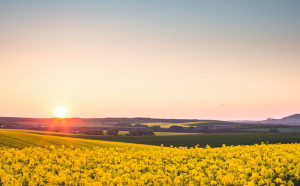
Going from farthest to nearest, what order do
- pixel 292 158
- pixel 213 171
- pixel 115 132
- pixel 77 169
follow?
pixel 115 132
pixel 292 158
pixel 77 169
pixel 213 171

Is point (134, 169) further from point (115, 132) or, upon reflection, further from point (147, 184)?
point (115, 132)

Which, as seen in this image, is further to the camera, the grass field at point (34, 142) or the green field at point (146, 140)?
the green field at point (146, 140)

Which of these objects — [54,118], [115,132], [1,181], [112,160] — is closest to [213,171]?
[112,160]

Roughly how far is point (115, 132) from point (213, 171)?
8726 centimetres

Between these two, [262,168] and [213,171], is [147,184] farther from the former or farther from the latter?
[262,168]

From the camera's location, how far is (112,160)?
1509 centimetres

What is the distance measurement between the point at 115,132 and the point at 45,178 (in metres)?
87.1

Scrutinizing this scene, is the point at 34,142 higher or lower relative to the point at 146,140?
higher

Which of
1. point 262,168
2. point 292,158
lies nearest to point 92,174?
point 262,168

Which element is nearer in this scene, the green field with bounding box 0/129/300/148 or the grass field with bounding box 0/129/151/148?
the grass field with bounding box 0/129/151/148

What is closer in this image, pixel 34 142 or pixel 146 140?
pixel 34 142

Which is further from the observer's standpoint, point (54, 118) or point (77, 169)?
point (54, 118)

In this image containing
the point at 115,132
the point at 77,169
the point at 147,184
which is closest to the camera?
the point at 147,184

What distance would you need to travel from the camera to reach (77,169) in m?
12.7
